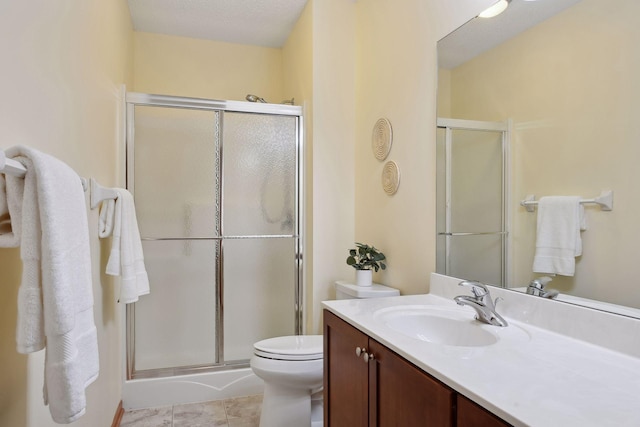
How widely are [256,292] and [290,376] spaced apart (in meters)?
1.01

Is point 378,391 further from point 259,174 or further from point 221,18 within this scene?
point 221,18

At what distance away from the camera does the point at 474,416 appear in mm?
775

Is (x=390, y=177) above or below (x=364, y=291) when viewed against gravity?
above

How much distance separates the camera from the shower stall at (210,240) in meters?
2.56

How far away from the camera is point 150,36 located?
3213 millimetres

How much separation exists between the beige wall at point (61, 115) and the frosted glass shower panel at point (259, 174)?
2.40ft

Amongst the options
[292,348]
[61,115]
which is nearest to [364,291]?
[292,348]

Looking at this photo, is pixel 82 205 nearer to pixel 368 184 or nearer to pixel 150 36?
pixel 368 184

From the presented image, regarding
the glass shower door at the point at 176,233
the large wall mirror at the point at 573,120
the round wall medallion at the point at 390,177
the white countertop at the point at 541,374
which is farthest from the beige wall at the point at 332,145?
the white countertop at the point at 541,374

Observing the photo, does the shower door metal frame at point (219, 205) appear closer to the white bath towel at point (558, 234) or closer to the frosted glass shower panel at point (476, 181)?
the frosted glass shower panel at point (476, 181)

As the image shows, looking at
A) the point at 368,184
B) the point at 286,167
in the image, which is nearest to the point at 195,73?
the point at 286,167

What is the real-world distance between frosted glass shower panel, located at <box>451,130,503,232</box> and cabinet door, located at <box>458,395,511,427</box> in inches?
34.9

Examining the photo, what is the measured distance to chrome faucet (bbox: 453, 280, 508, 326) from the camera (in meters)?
1.31

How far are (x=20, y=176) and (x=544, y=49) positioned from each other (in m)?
1.53
